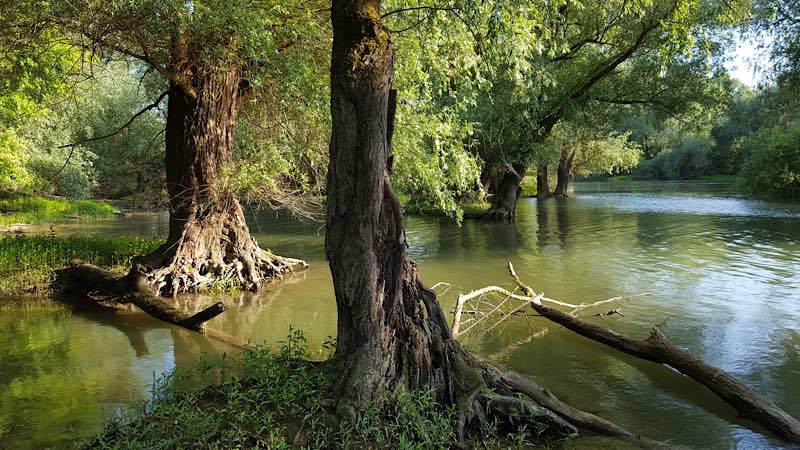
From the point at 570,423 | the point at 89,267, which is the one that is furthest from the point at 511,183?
the point at 570,423

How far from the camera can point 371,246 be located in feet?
17.4

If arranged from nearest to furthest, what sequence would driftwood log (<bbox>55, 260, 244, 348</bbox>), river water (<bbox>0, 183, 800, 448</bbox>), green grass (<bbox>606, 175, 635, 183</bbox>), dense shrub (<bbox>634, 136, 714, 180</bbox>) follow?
river water (<bbox>0, 183, 800, 448</bbox>) → driftwood log (<bbox>55, 260, 244, 348</bbox>) → dense shrub (<bbox>634, 136, 714, 180</bbox>) → green grass (<bbox>606, 175, 635, 183</bbox>)

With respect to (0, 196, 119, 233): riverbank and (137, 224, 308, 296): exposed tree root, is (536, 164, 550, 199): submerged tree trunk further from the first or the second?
(137, 224, 308, 296): exposed tree root

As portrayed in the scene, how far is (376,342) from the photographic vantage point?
5.25 metres

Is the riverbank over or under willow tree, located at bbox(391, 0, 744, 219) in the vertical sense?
under

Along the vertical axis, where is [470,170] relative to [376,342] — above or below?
above

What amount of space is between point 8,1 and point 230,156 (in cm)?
496

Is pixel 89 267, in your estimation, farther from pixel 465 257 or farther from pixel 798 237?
pixel 798 237

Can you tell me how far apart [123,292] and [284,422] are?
7.96 m

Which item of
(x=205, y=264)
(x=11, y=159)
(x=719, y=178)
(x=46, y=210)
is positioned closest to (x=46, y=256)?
(x=205, y=264)

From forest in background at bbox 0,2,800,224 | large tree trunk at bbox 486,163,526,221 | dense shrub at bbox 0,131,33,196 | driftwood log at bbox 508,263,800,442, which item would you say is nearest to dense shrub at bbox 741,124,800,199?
forest in background at bbox 0,2,800,224

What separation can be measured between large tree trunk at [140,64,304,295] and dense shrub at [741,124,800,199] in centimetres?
3519

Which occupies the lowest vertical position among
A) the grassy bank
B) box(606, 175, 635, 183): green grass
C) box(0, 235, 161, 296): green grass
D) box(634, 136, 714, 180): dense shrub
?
the grassy bank

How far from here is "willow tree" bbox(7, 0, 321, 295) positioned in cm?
981
